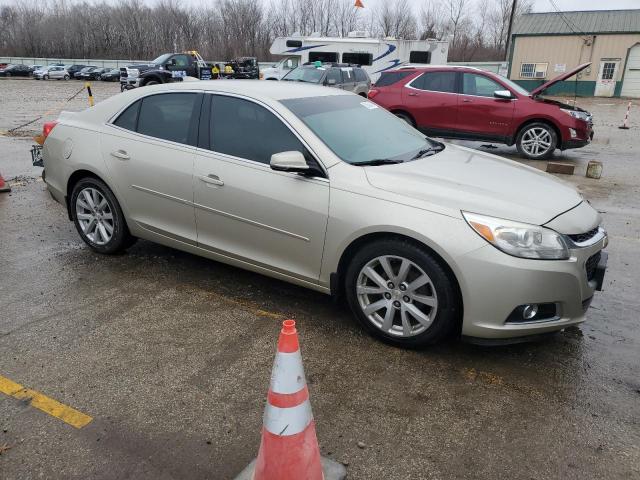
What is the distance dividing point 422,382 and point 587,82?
Result: 120 ft

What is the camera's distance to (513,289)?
2926mm

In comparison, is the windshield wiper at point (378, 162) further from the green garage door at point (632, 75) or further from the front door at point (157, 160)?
the green garage door at point (632, 75)

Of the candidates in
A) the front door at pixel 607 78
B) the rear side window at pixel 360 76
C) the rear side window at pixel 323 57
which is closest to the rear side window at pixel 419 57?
the rear side window at pixel 323 57

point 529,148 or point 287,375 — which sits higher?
point 287,375

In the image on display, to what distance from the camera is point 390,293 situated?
3.29 m

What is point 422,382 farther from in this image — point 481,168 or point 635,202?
point 635,202

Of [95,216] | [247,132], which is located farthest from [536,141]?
[95,216]

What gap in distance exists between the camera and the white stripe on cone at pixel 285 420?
204 centimetres

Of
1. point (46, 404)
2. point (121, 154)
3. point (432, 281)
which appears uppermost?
point (121, 154)

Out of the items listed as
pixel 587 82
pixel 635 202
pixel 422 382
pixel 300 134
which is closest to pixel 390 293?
pixel 422 382

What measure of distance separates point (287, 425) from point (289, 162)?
1820mm

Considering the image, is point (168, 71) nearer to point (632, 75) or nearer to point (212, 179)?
point (212, 179)

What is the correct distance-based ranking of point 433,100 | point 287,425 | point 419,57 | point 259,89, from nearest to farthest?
point 287,425
point 259,89
point 433,100
point 419,57

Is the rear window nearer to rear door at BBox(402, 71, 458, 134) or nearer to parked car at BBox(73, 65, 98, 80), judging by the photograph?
rear door at BBox(402, 71, 458, 134)
